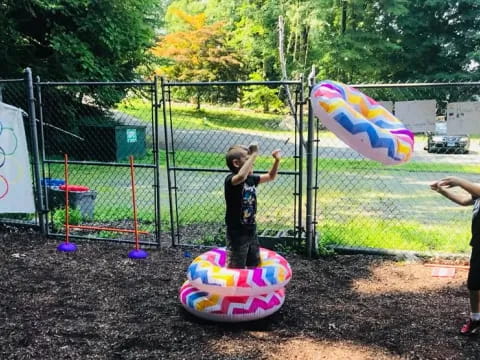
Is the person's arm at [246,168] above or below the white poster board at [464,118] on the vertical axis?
below

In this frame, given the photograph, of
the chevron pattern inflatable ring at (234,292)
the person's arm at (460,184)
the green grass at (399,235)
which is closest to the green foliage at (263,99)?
the green grass at (399,235)

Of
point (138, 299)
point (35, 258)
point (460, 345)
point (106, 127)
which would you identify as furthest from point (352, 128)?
point (106, 127)

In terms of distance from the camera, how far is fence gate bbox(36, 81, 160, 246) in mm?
7625

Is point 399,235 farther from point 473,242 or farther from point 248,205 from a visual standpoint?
point 248,205

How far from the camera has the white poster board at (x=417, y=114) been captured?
5.39 meters

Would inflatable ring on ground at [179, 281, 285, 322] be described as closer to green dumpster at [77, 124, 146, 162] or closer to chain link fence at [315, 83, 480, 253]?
chain link fence at [315, 83, 480, 253]

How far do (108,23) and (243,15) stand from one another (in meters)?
20.4

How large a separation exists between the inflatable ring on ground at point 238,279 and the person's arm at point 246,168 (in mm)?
760

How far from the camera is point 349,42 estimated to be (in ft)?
94.8

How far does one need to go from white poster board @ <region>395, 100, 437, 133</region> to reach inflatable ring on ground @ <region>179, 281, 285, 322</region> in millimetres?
2624

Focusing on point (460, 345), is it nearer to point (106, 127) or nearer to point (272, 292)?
point (272, 292)

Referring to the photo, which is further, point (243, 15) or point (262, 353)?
point (243, 15)

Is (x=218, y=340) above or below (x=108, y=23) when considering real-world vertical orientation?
below

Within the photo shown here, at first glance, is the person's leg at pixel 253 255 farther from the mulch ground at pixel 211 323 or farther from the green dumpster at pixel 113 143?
the green dumpster at pixel 113 143
